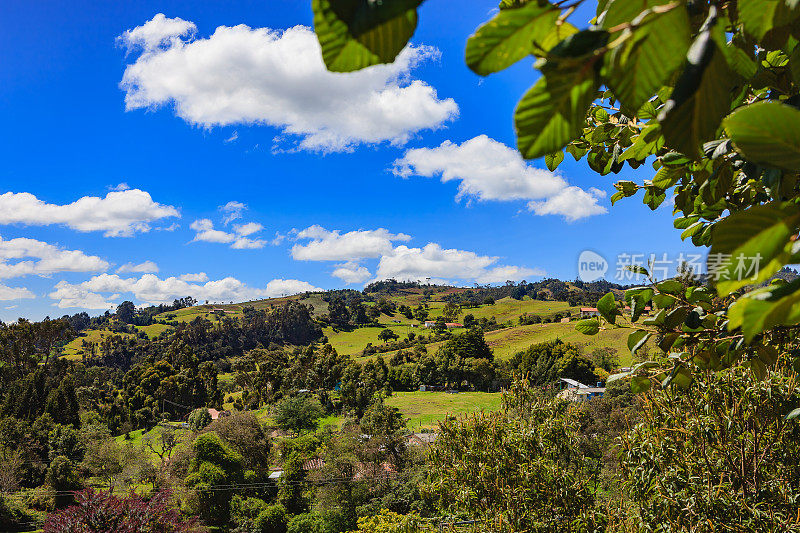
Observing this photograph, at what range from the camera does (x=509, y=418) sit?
7500 millimetres

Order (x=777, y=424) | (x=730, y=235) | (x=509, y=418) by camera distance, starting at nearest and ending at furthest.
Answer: (x=730, y=235) < (x=777, y=424) < (x=509, y=418)

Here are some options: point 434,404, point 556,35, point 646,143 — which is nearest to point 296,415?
point 434,404

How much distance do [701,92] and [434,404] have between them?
47.7 meters

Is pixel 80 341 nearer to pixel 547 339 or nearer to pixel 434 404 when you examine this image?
pixel 434 404

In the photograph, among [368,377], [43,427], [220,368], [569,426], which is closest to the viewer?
[569,426]

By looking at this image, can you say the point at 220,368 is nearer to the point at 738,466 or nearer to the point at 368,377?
the point at 368,377

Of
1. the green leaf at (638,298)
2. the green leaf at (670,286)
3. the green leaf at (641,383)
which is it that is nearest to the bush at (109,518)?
the green leaf at (641,383)

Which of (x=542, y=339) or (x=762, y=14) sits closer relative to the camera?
(x=762, y=14)

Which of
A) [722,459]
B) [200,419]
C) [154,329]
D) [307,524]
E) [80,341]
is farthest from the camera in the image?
[154,329]

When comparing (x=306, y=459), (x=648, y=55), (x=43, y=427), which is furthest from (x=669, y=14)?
(x=43, y=427)

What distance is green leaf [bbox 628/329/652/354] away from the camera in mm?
1665

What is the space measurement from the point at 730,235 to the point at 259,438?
31937 mm

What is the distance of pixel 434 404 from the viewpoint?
45781 millimetres

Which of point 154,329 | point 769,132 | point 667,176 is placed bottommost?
point 769,132
